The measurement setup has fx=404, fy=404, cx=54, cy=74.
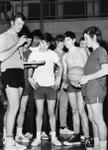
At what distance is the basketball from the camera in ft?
16.3

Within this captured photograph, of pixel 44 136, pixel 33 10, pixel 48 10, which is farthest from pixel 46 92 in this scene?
pixel 33 10

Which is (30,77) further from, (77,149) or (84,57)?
(77,149)

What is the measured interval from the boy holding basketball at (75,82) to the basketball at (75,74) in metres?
0.04

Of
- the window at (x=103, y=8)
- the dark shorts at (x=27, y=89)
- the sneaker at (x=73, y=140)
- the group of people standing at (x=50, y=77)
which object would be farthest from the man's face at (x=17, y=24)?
the window at (x=103, y=8)

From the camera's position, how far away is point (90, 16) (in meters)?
15.0

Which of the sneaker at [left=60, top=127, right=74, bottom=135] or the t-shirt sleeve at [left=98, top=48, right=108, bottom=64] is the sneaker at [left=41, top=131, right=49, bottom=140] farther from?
the t-shirt sleeve at [left=98, top=48, right=108, bottom=64]

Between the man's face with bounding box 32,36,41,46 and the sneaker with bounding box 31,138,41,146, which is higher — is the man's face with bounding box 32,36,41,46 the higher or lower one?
the higher one

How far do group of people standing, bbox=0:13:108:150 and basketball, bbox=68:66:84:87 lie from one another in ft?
0.20

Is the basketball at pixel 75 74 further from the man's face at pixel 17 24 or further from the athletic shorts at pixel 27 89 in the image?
the man's face at pixel 17 24

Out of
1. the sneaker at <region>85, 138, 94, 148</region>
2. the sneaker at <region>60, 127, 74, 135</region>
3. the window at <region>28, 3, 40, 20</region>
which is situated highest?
the window at <region>28, 3, 40, 20</region>

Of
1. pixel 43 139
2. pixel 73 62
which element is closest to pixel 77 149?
pixel 43 139

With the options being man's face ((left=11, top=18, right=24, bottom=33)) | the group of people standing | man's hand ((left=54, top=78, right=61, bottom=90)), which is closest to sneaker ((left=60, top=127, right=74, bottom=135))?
the group of people standing

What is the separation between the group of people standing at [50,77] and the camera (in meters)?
4.27

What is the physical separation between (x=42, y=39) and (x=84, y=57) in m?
0.59
